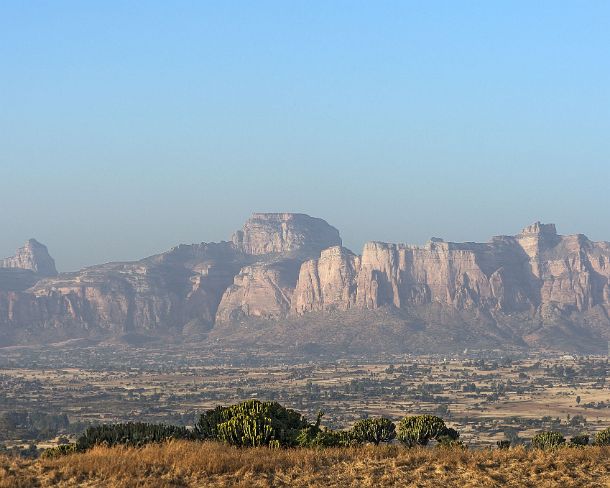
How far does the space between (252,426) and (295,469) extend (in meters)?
8.24

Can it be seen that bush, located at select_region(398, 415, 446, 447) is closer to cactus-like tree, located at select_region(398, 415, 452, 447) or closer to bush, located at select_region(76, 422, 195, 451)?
cactus-like tree, located at select_region(398, 415, 452, 447)

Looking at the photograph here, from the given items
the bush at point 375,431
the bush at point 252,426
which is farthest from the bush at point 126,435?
the bush at point 375,431

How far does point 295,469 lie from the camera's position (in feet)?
103

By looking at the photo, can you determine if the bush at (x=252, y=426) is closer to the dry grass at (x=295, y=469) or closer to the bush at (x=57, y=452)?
the dry grass at (x=295, y=469)

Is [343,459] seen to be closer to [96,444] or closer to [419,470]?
[419,470]

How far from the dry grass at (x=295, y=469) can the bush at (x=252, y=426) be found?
5246 mm

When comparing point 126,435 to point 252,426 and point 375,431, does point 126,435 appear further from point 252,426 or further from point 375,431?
point 375,431

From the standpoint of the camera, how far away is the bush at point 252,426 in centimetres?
3891

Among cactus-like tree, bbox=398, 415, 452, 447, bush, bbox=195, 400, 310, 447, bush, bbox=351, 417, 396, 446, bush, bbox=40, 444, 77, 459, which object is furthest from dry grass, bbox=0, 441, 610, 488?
bush, bbox=351, 417, 396, 446

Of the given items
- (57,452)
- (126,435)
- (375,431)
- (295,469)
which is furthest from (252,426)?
(375,431)

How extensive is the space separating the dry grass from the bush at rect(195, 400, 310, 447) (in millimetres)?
5246

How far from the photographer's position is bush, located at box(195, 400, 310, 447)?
3891 centimetres

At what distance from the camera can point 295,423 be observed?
143 ft

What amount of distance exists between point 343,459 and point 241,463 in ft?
11.1
